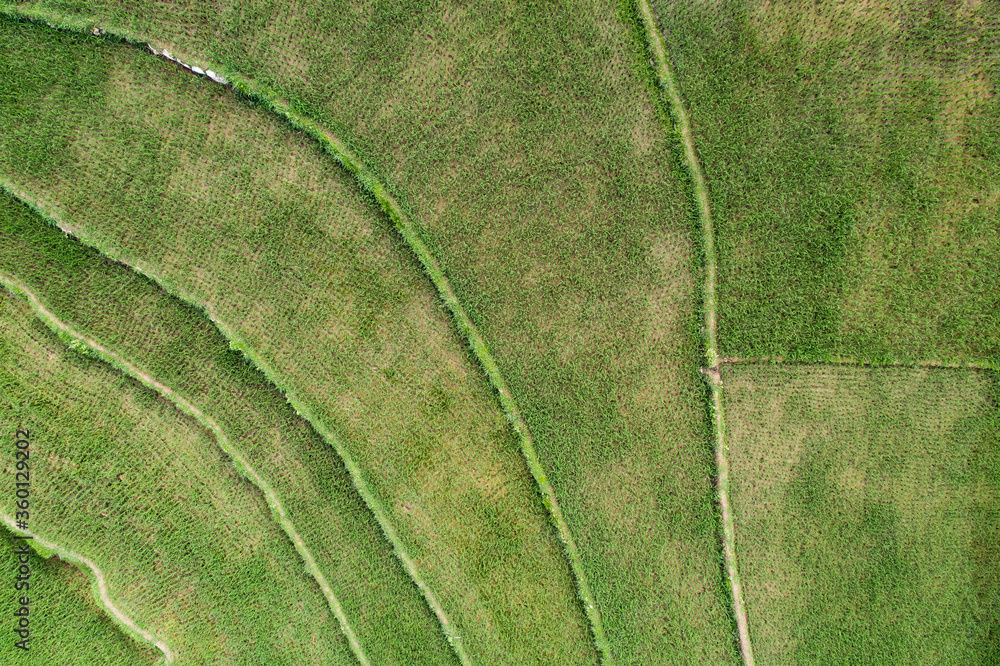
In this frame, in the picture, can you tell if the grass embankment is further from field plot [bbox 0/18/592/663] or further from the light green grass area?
the light green grass area

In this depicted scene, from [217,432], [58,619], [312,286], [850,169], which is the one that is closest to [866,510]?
[850,169]

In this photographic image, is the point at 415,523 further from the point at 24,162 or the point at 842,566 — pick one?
the point at 24,162

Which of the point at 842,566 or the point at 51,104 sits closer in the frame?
the point at 51,104

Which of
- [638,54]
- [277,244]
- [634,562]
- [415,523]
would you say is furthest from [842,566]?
[277,244]

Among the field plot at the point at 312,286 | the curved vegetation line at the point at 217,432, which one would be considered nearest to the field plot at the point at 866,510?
the field plot at the point at 312,286

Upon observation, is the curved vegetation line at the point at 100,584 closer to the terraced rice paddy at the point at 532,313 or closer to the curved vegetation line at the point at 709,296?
the terraced rice paddy at the point at 532,313

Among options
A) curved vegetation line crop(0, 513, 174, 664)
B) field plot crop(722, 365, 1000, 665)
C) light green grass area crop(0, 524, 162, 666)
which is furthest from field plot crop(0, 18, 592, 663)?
light green grass area crop(0, 524, 162, 666)
